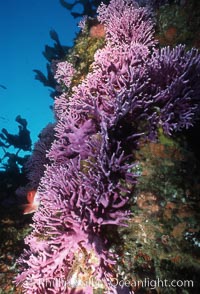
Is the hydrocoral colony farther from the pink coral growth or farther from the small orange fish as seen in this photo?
the pink coral growth

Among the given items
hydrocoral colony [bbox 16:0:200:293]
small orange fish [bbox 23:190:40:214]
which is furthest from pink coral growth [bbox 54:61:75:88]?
small orange fish [bbox 23:190:40:214]

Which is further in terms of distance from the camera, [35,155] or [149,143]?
[35,155]

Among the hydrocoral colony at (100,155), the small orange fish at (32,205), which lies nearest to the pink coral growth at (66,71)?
the hydrocoral colony at (100,155)

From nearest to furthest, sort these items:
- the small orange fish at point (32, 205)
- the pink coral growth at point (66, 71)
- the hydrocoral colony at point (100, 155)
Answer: the hydrocoral colony at point (100, 155), the small orange fish at point (32, 205), the pink coral growth at point (66, 71)

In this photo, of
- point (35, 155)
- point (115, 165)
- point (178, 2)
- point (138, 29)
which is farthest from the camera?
point (35, 155)

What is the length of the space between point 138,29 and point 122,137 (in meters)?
1.78

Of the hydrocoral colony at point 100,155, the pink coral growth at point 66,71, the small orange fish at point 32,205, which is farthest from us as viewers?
the pink coral growth at point 66,71

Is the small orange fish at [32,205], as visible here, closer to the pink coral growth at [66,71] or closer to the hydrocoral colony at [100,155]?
the hydrocoral colony at [100,155]

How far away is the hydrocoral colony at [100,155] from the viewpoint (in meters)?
2.37

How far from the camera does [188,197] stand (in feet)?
7.95

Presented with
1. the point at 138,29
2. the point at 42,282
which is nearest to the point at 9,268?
the point at 42,282

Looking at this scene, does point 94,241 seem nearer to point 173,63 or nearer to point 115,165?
point 115,165

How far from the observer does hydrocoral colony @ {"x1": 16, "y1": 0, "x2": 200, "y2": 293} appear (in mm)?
2365

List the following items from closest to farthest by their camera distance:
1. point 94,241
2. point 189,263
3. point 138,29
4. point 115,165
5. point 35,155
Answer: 1. point 189,263
2. point 94,241
3. point 115,165
4. point 138,29
5. point 35,155
